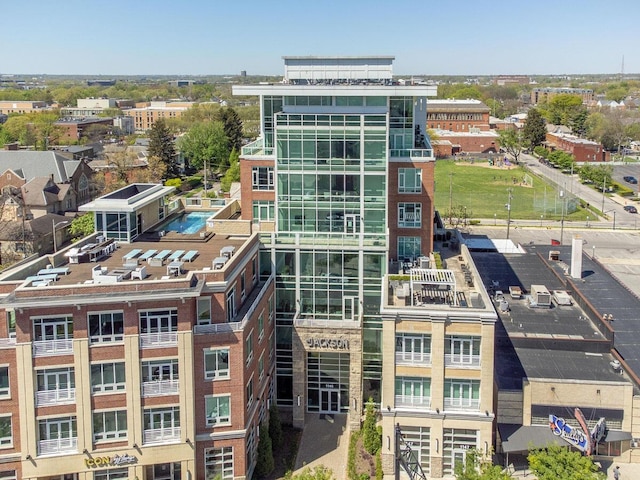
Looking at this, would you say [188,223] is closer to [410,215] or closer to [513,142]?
[410,215]

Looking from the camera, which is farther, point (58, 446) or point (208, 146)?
point (208, 146)

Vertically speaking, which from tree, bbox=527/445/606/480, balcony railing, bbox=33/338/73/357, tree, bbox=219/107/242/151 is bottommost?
tree, bbox=527/445/606/480

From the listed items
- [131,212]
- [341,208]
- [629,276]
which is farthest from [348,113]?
[629,276]

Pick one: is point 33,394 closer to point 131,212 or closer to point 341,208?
point 131,212

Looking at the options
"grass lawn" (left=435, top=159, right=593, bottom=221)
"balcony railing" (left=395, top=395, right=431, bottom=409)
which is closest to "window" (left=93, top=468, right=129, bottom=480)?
"balcony railing" (left=395, top=395, right=431, bottom=409)

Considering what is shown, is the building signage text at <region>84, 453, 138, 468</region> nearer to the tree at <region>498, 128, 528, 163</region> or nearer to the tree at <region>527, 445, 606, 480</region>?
the tree at <region>527, 445, 606, 480</region>

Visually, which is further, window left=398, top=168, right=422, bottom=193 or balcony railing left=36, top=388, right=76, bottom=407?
window left=398, top=168, right=422, bottom=193

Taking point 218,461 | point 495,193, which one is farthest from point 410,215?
point 495,193
